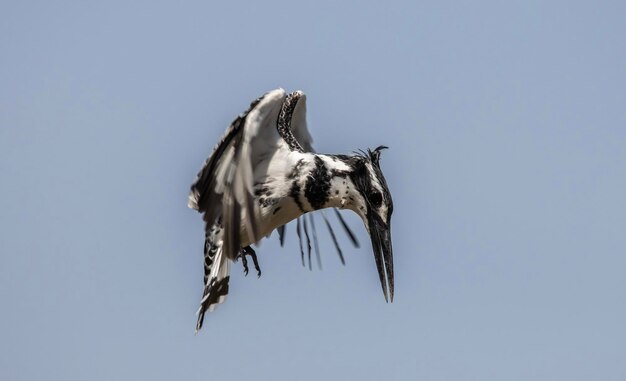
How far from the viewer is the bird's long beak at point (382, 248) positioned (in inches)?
600

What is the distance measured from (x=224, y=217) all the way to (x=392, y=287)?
2.21m

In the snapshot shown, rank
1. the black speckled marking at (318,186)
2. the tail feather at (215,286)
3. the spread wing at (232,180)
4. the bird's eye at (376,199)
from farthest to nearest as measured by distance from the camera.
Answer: the tail feather at (215,286) → the bird's eye at (376,199) → the black speckled marking at (318,186) → the spread wing at (232,180)

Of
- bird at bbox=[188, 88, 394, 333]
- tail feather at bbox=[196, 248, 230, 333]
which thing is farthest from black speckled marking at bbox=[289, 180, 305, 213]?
tail feather at bbox=[196, 248, 230, 333]

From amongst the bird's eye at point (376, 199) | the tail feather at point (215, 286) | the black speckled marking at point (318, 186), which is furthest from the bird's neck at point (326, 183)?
the tail feather at point (215, 286)

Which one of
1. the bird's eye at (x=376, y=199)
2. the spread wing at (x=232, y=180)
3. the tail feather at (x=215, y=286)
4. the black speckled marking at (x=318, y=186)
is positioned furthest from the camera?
the tail feather at (x=215, y=286)

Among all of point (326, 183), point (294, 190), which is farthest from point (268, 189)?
point (326, 183)

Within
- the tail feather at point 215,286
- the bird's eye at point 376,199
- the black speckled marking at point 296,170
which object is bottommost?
the tail feather at point 215,286

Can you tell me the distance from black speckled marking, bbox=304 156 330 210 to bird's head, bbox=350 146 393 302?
302 mm

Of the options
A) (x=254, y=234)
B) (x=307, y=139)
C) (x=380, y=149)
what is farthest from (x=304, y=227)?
(x=254, y=234)

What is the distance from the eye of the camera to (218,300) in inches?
634

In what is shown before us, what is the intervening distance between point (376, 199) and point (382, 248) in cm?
55

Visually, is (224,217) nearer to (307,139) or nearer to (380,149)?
(380,149)

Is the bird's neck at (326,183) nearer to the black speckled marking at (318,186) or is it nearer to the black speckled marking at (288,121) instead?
the black speckled marking at (318,186)

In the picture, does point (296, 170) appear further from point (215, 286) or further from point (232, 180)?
point (215, 286)
